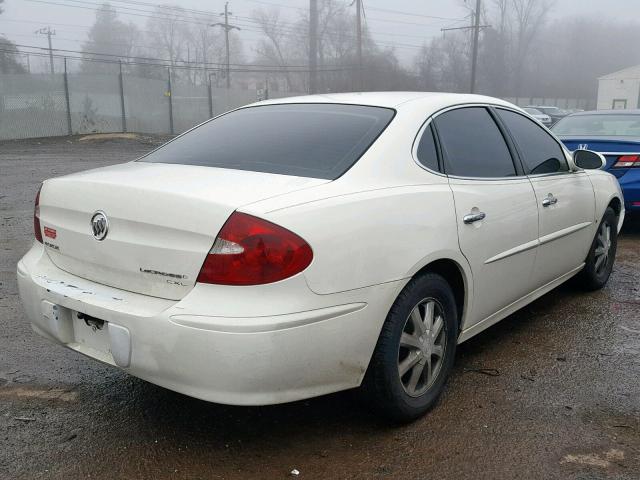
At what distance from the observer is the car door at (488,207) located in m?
3.09

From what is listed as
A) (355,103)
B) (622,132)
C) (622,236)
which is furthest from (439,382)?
(622,132)

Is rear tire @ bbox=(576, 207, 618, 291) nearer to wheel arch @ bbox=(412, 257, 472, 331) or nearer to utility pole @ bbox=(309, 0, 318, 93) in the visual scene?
wheel arch @ bbox=(412, 257, 472, 331)

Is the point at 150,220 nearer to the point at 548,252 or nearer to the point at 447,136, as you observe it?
the point at 447,136

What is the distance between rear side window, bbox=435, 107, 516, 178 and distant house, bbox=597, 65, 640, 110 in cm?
6520

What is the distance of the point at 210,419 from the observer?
2912 millimetres

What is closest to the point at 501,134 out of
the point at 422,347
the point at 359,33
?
Answer: the point at 422,347

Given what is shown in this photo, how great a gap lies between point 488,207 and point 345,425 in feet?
4.26

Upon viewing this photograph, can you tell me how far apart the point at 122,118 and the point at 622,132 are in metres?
23.1

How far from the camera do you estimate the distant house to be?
205ft

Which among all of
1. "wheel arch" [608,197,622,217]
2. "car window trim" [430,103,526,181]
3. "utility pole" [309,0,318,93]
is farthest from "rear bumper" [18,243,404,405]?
"utility pole" [309,0,318,93]

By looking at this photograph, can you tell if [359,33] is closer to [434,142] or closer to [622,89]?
[622,89]

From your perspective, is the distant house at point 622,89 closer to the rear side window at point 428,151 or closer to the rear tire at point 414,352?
the rear side window at point 428,151

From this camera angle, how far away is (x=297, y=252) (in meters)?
2.29

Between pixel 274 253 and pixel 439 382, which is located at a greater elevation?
pixel 274 253
